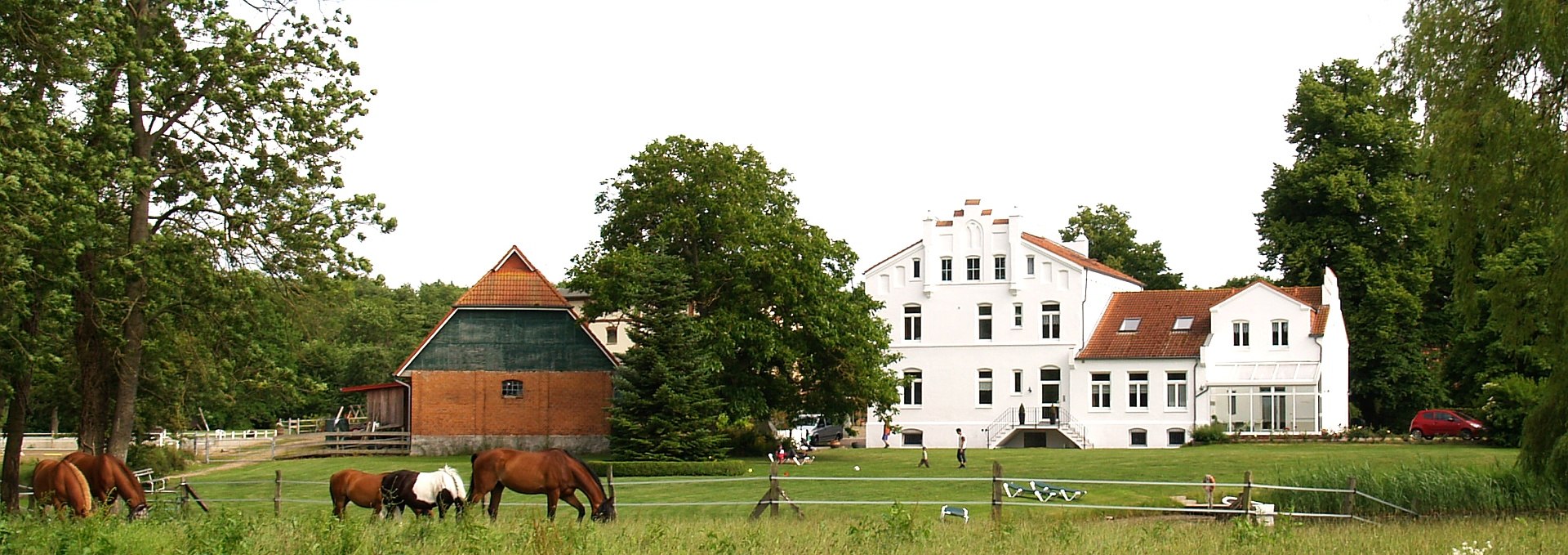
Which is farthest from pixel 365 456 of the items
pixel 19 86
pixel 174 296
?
pixel 19 86

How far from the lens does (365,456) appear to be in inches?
1850

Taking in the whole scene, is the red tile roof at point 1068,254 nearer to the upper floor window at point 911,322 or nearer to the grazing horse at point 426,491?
the upper floor window at point 911,322

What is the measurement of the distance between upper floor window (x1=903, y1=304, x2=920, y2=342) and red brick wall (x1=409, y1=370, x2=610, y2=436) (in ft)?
43.3

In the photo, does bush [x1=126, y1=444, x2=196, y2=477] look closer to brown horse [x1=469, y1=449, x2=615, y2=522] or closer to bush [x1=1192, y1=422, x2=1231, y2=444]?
brown horse [x1=469, y1=449, x2=615, y2=522]

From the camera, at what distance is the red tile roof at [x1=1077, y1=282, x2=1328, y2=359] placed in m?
52.0

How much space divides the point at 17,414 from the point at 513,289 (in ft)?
77.4

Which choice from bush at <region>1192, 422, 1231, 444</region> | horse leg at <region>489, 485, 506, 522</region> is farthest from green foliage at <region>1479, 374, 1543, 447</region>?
horse leg at <region>489, 485, 506, 522</region>

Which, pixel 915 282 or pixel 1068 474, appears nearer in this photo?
pixel 1068 474

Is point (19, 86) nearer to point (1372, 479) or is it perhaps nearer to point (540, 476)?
point (540, 476)

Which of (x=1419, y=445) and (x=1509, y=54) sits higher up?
(x=1509, y=54)

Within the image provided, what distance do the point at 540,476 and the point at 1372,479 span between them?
40.5 feet

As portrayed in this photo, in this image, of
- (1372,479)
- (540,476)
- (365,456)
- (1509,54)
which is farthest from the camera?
(365,456)

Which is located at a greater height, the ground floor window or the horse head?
the ground floor window

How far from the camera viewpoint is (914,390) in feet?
182
